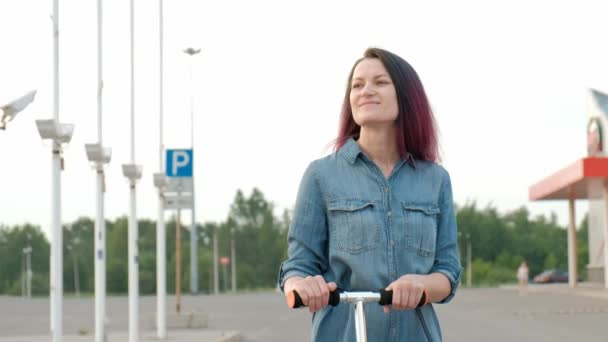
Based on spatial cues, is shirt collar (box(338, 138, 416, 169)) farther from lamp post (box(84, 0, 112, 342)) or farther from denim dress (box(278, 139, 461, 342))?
lamp post (box(84, 0, 112, 342))

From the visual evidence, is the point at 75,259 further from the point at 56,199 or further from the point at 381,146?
the point at 381,146

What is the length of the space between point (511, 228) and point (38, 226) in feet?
186

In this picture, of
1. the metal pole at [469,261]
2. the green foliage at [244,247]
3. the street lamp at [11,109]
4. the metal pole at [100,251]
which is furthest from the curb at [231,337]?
the green foliage at [244,247]

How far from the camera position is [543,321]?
87.3ft

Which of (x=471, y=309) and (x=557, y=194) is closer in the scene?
(x=471, y=309)

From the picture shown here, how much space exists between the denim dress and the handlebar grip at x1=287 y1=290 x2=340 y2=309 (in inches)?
6.1

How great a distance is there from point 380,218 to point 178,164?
19.7 meters

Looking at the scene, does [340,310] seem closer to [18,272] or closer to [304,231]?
[304,231]

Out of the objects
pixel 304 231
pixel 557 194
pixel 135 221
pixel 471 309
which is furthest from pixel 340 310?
pixel 557 194

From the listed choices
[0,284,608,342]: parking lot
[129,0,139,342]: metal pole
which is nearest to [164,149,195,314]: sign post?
[0,284,608,342]: parking lot

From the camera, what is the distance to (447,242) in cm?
375

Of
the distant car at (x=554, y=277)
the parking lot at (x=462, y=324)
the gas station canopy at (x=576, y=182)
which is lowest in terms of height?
the distant car at (x=554, y=277)

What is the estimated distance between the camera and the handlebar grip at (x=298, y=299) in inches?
132

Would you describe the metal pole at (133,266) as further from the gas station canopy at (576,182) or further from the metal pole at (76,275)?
the metal pole at (76,275)
